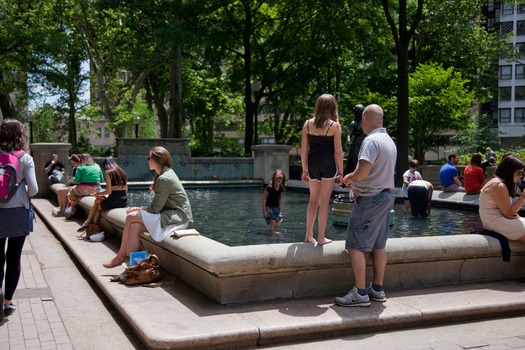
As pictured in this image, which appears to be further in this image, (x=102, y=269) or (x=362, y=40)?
(x=362, y=40)

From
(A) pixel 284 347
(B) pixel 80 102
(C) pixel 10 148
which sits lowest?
(A) pixel 284 347

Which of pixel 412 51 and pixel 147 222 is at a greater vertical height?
pixel 412 51

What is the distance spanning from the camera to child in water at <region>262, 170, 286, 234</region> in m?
10.0

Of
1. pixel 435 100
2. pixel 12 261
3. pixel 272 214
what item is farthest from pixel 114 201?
pixel 435 100

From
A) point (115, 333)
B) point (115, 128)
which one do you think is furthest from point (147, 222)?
point (115, 128)

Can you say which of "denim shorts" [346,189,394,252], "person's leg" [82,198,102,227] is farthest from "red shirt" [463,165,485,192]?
"denim shorts" [346,189,394,252]

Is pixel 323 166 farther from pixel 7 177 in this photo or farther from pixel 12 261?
pixel 12 261

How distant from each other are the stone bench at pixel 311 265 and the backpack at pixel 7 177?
1811 mm

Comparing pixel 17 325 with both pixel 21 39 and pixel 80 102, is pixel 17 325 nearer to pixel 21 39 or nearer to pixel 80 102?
pixel 21 39

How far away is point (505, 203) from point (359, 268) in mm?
2289

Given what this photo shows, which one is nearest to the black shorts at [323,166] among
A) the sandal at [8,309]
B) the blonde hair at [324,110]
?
the blonde hair at [324,110]

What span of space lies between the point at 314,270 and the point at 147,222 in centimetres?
218

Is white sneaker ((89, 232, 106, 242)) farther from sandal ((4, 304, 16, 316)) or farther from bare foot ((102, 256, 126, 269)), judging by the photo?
sandal ((4, 304, 16, 316))

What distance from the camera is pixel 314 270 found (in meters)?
6.06
